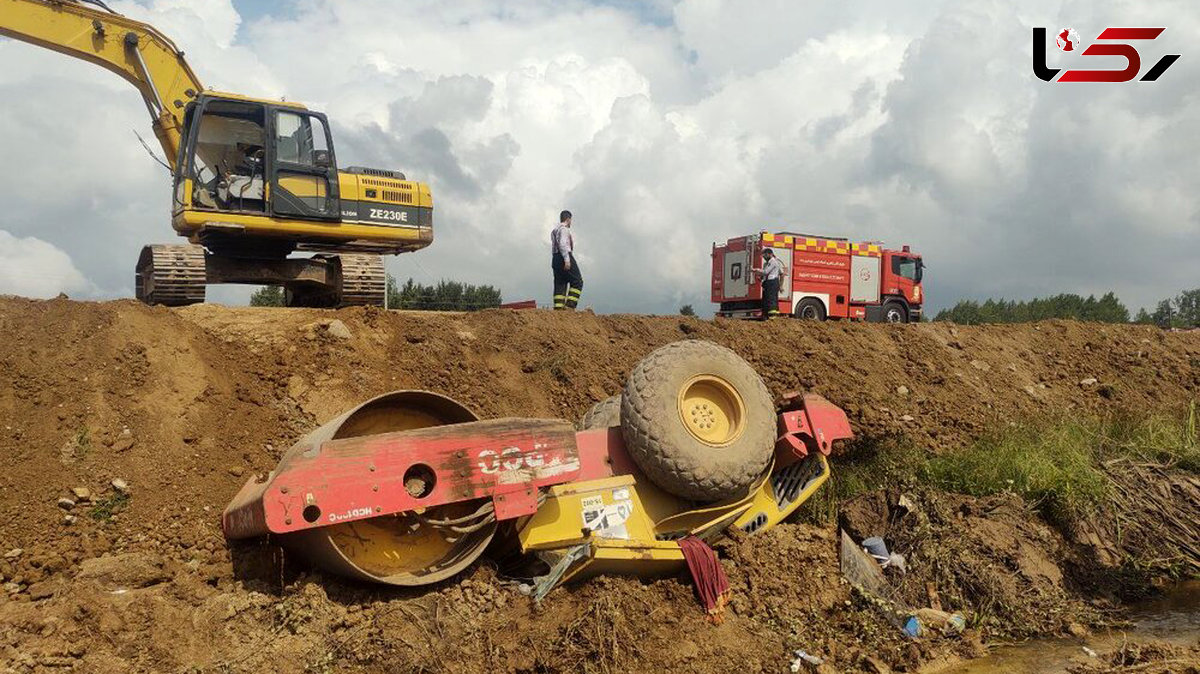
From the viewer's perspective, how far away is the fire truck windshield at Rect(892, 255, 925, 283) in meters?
25.0

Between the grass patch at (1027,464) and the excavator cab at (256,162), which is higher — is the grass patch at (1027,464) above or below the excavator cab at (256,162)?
below

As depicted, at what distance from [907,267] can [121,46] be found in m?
20.7

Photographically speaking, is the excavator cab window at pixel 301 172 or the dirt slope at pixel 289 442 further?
the excavator cab window at pixel 301 172

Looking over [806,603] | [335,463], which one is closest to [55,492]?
[335,463]

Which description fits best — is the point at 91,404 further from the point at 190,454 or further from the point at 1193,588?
the point at 1193,588

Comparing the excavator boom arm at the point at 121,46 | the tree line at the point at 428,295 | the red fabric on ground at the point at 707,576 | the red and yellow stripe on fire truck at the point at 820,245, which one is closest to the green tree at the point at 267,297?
the tree line at the point at 428,295

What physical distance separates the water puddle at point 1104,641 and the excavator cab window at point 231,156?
8631 mm

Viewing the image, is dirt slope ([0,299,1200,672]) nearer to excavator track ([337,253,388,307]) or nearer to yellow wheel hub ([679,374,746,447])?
yellow wheel hub ([679,374,746,447])

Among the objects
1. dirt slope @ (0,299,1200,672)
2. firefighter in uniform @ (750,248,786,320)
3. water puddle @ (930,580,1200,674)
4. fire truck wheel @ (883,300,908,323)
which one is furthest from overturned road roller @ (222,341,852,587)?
fire truck wheel @ (883,300,908,323)

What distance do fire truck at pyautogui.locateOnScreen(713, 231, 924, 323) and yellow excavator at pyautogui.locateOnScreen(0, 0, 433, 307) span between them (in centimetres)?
1384

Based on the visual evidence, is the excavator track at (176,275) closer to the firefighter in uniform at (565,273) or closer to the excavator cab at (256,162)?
the excavator cab at (256,162)

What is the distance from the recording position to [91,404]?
21.4 feet

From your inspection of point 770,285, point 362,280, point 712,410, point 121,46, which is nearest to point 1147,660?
point 712,410

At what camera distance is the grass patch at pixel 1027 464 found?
7.23 m
